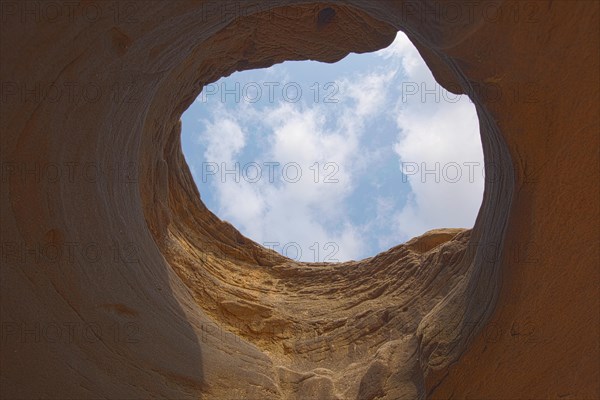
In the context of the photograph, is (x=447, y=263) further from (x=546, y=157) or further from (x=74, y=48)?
(x=74, y=48)

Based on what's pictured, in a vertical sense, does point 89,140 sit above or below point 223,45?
below

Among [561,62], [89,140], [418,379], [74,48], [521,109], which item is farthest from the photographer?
[418,379]

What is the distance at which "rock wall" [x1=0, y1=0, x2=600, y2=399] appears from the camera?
348cm

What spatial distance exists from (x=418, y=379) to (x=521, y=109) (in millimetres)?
2407

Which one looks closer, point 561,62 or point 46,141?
point 561,62

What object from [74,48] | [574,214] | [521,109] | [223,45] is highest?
[223,45]

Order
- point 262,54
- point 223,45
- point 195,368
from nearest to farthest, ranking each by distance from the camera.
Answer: point 195,368
point 223,45
point 262,54

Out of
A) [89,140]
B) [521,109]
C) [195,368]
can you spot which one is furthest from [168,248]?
[521,109]

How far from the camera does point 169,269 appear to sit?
632cm

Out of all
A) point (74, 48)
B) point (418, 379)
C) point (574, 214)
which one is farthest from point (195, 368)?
point (574, 214)

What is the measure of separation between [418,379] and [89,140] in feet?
10.9

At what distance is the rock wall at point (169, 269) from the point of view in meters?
3.48

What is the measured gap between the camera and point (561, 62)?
10.8 ft

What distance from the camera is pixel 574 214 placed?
3.65 metres
